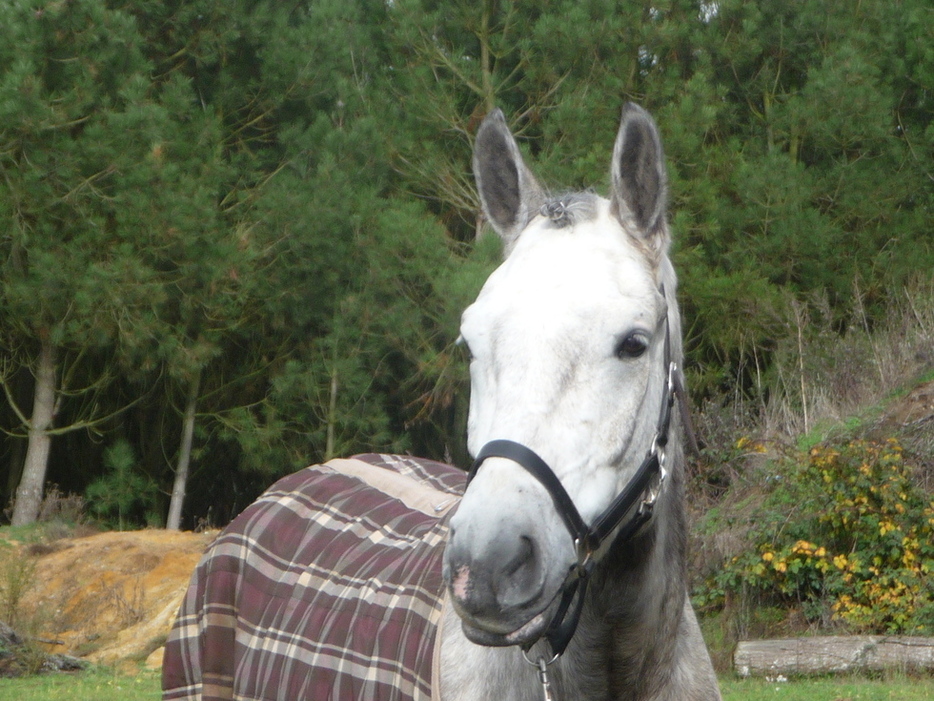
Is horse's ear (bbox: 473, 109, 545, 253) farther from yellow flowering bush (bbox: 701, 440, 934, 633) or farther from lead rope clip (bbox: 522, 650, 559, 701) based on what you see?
yellow flowering bush (bbox: 701, 440, 934, 633)

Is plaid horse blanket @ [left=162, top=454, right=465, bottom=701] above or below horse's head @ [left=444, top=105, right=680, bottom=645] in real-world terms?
below

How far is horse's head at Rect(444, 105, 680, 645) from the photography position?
1.62 meters

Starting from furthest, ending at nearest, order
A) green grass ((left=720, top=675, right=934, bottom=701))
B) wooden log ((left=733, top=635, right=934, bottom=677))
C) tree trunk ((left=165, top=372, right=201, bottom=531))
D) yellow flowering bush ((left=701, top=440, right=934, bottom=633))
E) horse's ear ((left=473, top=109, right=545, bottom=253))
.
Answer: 1. tree trunk ((left=165, top=372, right=201, bottom=531))
2. yellow flowering bush ((left=701, top=440, right=934, bottom=633))
3. wooden log ((left=733, top=635, right=934, bottom=677))
4. green grass ((left=720, top=675, right=934, bottom=701))
5. horse's ear ((left=473, top=109, right=545, bottom=253))

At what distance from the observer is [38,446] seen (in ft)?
40.9

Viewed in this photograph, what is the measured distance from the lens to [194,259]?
12133 mm

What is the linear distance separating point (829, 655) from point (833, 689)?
2.17ft

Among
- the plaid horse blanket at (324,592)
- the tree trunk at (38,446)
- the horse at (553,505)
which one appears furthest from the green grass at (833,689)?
the tree trunk at (38,446)

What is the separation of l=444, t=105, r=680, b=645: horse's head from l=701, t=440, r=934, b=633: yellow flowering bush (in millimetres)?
6062

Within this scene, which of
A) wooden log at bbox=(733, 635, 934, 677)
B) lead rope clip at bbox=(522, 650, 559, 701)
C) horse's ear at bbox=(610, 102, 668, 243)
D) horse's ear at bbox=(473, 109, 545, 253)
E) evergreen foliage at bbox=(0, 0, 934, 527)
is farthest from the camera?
evergreen foliage at bbox=(0, 0, 934, 527)

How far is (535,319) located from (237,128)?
500 inches

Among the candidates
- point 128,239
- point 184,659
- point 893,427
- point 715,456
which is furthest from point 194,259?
point 184,659

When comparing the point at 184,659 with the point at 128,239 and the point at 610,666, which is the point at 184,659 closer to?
the point at 610,666

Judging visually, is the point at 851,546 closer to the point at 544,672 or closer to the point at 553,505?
the point at 544,672

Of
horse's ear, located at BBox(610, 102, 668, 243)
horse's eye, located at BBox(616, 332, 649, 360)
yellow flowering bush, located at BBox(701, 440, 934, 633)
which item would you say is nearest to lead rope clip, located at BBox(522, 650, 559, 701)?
horse's eye, located at BBox(616, 332, 649, 360)
